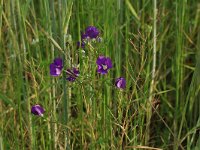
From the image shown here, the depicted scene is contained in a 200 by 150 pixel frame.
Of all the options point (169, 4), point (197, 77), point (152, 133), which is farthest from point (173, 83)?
point (197, 77)

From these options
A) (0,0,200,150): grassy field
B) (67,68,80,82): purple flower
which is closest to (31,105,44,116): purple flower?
(0,0,200,150): grassy field

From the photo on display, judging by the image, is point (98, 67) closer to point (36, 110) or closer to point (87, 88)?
point (87, 88)

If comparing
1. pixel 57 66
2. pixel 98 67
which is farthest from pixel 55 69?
pixel 98 67

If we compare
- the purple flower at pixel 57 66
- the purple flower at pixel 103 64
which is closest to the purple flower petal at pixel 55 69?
the purple flower at pixel 57 66

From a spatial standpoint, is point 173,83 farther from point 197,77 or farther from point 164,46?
point 197,77

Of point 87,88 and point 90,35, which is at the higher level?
point 90,35

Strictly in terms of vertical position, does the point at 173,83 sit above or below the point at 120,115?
below

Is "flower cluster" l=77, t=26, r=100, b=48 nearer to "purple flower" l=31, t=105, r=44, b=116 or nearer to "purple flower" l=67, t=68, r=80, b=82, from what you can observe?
"purple flower" l=67, t=68, r=80, b=82

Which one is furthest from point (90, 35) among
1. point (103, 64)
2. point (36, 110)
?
point (36, 110)

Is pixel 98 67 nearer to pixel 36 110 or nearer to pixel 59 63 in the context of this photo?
pixel 59 63

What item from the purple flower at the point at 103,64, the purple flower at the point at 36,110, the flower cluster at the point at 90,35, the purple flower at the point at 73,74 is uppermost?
the flower cluster at the point at 90,35

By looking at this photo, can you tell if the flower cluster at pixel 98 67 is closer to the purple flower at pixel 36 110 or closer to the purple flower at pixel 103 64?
the purple flower at pixel 103 64
